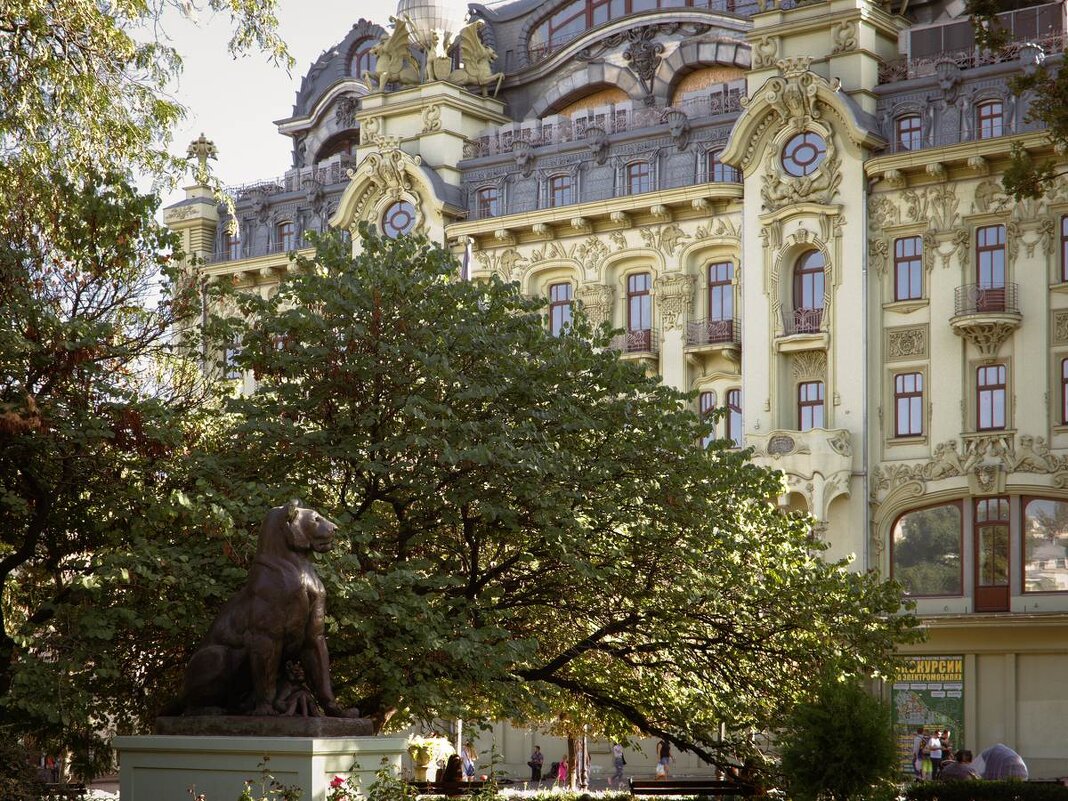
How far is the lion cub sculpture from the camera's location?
1581 cm

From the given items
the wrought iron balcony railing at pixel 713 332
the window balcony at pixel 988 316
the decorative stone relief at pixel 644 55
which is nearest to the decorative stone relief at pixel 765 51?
the decorative stone relief at pixel 644 55

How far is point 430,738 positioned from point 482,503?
1414 cm

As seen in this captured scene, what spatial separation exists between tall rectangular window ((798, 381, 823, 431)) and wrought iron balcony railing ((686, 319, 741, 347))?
2.33 m

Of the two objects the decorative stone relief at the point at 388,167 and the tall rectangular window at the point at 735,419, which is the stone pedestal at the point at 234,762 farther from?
the decorative stone relief at the point at 388,167

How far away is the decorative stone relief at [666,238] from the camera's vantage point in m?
50.3

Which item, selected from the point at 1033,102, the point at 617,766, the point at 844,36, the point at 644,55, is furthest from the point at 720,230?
the point at 1033,102

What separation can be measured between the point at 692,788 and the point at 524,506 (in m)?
6.11

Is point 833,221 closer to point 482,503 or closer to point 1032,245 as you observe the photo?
point 1032,245

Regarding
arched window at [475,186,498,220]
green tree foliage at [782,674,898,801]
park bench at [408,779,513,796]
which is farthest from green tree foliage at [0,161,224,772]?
arched window at [475,186,498,220]

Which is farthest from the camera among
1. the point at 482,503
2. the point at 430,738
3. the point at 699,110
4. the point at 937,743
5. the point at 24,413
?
the point at 699,110

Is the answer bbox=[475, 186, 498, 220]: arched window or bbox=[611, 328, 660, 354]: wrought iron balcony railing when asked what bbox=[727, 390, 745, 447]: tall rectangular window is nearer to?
bbox=[611, 328, 660, 354]: wrought iron balcony railing

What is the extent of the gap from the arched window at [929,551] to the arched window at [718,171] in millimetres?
10402

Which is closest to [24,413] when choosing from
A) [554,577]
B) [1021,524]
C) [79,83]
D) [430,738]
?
[79,83]

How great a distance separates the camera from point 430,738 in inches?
1380
